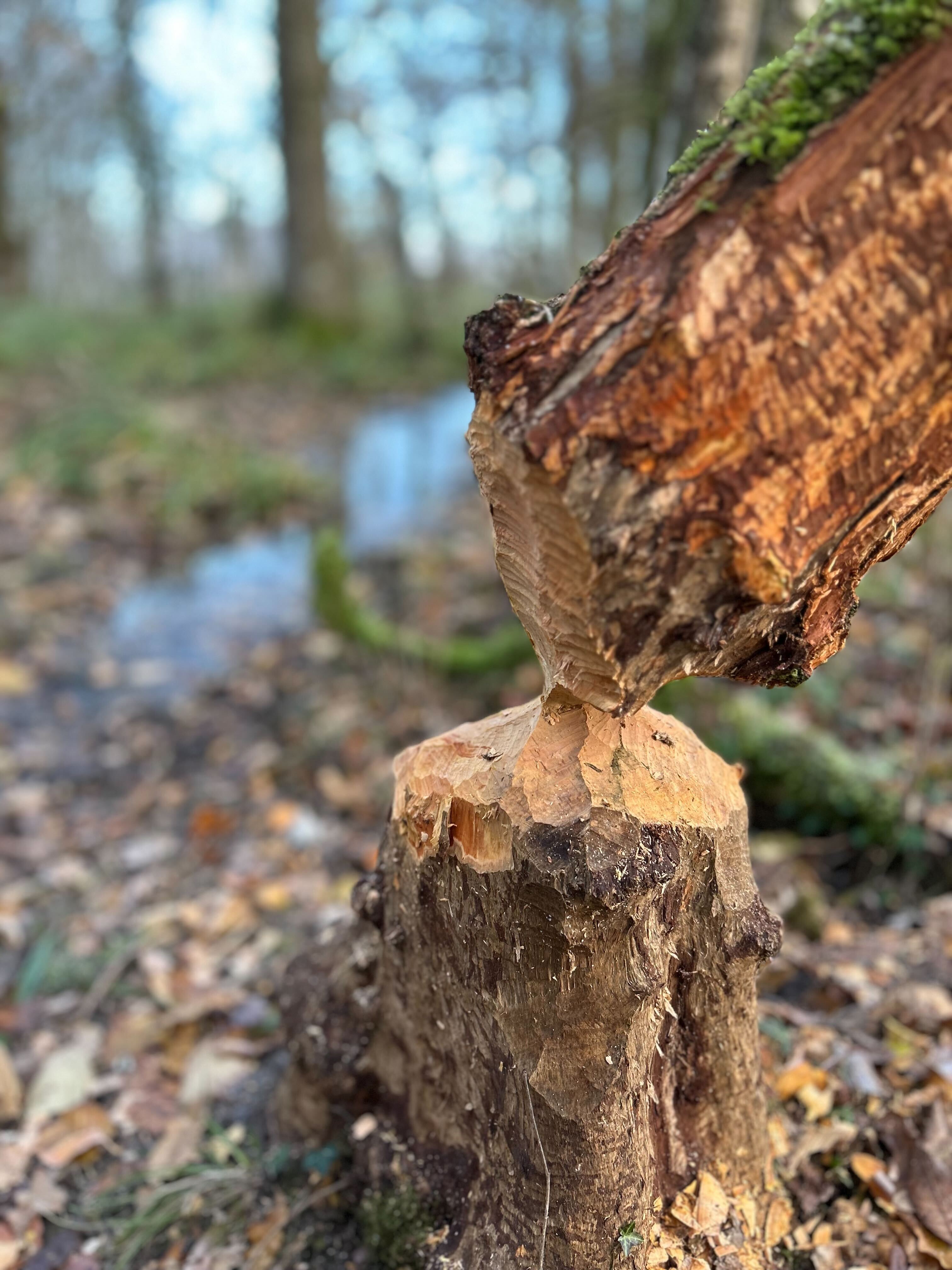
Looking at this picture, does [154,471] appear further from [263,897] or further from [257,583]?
[263,897]

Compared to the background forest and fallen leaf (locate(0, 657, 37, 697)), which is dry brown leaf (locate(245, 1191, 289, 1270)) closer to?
the background forest

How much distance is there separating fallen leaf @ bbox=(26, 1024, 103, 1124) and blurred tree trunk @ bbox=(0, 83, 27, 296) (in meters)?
13.1

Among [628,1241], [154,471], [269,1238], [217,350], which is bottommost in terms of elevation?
[628,1241]

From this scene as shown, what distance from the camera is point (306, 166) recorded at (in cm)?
1276

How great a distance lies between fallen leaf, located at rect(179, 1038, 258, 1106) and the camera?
2396 millimetres

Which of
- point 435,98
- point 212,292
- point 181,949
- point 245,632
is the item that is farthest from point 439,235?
point 181,949

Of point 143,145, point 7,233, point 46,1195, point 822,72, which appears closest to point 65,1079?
point 46,1195

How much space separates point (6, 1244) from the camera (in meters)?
1.99

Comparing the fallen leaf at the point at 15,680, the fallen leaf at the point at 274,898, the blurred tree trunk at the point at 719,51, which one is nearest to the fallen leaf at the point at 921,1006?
the fallen leaf at the point at 274,898

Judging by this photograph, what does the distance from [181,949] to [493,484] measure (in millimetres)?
2526

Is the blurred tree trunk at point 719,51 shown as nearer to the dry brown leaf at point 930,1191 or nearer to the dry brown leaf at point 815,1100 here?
the dry brown leaf at point 815,1100

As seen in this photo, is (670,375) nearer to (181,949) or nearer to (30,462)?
(181,949)

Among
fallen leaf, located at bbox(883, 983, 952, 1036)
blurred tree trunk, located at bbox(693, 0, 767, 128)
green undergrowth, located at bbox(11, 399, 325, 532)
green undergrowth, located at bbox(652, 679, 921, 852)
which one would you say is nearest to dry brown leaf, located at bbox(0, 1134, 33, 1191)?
fallen leaf, located at bbox(883, 983, 952, 1036)

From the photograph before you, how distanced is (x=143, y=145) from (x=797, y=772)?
19051mm
